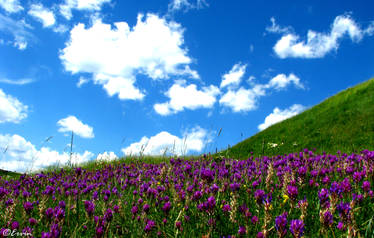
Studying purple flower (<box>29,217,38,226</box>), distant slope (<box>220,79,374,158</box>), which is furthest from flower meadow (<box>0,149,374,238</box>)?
distant slope (<box>220,79,374,158</box>)

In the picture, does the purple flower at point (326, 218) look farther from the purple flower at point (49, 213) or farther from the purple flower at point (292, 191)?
the purple flower at point (49, 213)

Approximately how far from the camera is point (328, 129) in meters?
17.7

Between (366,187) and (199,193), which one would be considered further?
(366,187)

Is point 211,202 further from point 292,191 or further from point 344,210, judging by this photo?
point 344,210

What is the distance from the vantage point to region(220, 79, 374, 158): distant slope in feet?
51.7

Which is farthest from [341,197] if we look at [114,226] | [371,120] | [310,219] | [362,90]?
[362,90]

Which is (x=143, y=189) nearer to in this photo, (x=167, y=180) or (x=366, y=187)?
(x=167, y=180)

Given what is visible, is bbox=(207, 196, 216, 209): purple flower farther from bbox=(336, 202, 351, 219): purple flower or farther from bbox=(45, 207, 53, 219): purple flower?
bbox=(45, 207, 53, 219): purple flower

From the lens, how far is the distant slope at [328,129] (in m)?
15.8

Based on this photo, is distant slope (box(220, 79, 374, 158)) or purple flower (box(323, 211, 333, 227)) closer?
purple flower (box(323, 211, 333, 227))

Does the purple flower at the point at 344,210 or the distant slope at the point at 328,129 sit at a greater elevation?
the distant slope at the point at 328,129

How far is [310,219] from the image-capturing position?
3768 mm

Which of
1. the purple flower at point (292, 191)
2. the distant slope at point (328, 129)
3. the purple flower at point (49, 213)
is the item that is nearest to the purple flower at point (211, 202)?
the purple flower at point (292, 191)

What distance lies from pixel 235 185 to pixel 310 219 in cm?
109
